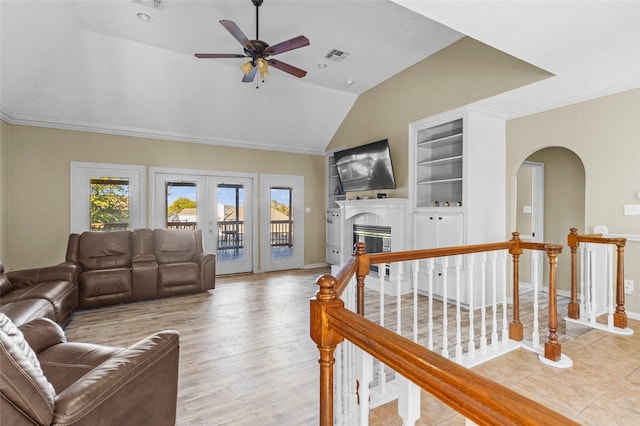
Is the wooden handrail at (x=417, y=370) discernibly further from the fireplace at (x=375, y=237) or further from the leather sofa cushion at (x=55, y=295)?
the fireplace at (x=375, y=237)

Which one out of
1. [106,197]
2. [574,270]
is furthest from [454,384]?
[106,197]

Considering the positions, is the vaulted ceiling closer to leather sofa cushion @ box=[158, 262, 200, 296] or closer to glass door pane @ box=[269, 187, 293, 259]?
glass door pane @ box=[269, 187, 293, 259]

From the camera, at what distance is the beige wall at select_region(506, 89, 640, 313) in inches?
131

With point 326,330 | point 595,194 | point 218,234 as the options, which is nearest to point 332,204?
point 218,234

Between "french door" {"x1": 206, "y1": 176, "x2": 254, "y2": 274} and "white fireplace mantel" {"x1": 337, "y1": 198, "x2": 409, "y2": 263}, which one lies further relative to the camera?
"french door" {"x1": 206, "y1": 176, "x2": 254, "y2": 274}

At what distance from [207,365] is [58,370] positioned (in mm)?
1172

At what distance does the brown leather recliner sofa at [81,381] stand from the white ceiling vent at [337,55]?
4.06 m

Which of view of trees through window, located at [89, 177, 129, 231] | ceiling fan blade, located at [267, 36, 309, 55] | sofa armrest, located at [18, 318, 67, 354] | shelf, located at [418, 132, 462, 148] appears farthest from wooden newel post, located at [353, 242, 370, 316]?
view of trees through window, located at [89, 177, 129, 231]

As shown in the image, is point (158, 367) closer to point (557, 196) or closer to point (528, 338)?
point (528, 338)

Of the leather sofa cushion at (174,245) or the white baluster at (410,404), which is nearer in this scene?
the white baluster at (410,404)

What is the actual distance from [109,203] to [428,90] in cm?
556

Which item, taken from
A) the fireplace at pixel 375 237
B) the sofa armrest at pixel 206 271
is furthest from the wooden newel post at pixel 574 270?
the sofa armrest at pixel 206 271

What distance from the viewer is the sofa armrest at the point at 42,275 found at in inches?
137

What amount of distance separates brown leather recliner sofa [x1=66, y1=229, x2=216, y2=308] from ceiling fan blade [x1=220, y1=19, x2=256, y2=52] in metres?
3.17
